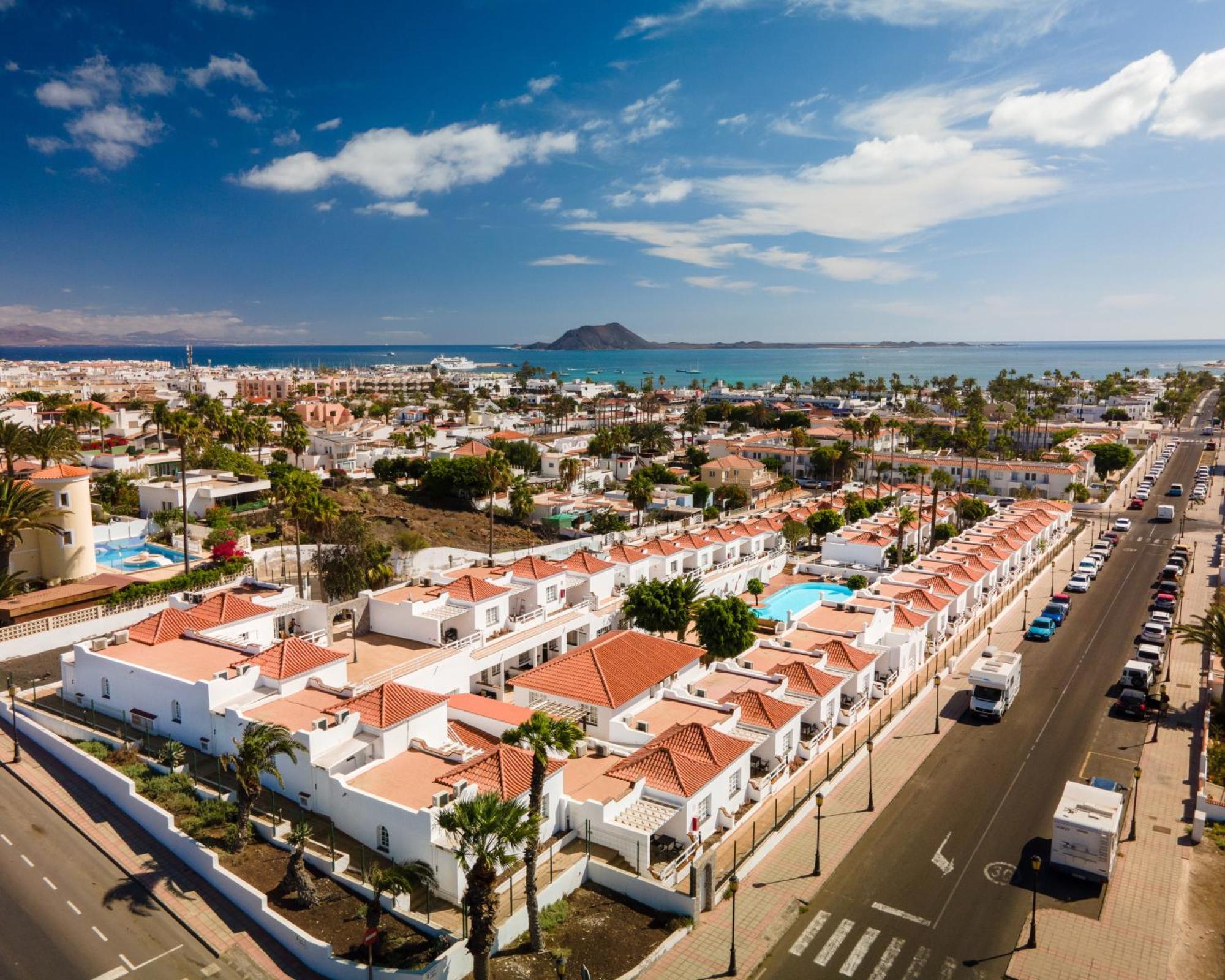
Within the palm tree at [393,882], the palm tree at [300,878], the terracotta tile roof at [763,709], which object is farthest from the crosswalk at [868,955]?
the palm tree at [300,878]

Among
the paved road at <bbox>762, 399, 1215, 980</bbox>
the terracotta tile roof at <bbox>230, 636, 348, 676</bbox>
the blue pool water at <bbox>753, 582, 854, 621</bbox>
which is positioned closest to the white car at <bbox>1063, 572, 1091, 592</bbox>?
the paved road at <bbox>762, 399, 1215, 980</bbox>

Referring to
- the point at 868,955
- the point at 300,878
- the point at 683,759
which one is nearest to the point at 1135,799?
the point at 868,955

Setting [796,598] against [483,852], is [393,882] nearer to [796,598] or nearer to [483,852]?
[483,852]

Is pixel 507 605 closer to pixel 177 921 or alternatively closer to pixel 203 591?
pixel 203 591

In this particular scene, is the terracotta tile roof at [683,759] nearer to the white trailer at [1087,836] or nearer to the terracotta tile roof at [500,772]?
the terracotta tile roof at [500,772]

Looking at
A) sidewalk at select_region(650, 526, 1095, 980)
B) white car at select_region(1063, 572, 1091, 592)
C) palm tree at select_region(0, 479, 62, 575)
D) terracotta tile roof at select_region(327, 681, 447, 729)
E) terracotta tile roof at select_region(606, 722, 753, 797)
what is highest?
palm tree at select_region(0, 479, 62, 575)

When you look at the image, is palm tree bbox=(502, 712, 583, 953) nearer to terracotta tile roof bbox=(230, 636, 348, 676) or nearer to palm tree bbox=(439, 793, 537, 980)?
palm tree bbox=(439, 793, 537, 980)
